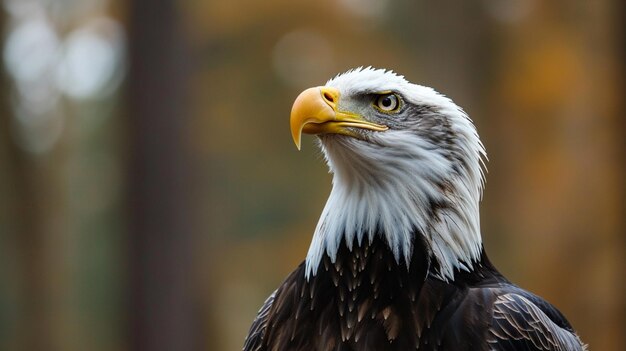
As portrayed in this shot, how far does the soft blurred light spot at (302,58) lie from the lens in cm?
2058

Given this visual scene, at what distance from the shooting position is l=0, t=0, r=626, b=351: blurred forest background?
10.8 metres

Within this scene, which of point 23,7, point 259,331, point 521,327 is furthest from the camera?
point 23,7

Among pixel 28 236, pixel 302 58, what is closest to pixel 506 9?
pixel 302 58

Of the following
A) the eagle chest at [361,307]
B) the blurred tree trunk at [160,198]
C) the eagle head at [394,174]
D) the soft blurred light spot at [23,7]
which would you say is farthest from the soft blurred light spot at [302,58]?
the eagle chest at [361,307]

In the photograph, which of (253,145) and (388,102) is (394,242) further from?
(253,145)

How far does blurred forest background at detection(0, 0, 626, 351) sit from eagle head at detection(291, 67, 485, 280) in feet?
20.8

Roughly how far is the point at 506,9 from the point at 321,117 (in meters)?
15.3

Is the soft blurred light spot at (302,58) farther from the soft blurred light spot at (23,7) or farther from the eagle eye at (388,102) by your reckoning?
the eagle eye at (388,102)

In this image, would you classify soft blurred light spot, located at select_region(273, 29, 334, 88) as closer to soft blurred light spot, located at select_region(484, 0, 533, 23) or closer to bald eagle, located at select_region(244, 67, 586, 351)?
soft blurred light spot, located at select_region(484, 0, 533, 23)

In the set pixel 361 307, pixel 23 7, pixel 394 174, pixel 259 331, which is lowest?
pixel 259 331

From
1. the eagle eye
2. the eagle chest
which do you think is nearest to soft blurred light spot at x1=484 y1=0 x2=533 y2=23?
the eagle eye

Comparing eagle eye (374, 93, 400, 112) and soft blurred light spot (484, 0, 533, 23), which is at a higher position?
soft blurred light spot (484, 0, 533, 23)

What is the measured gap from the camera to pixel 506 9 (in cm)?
1867

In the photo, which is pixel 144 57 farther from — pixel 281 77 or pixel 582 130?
pixel 281 77
